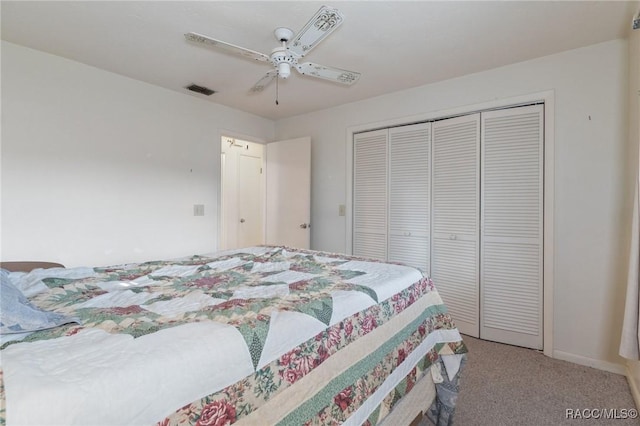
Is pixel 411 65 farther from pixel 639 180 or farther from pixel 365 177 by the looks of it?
pixel 639 180

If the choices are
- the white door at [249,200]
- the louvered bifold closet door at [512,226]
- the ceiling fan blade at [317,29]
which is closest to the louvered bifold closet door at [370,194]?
the louvered bifold closet door at [512,226]

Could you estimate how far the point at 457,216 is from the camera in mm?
2986

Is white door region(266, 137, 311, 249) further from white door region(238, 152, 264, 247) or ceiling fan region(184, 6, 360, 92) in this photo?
ceiling fan region(184, 6, 360, 92)

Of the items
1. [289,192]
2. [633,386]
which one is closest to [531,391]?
[633,386]

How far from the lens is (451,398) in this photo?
162 cm

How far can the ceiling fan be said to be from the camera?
1.56 metres

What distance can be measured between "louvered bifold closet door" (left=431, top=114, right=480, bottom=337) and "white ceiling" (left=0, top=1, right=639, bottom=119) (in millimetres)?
584

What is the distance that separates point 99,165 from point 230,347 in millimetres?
2722

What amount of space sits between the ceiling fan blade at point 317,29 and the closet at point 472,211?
1.75 meters

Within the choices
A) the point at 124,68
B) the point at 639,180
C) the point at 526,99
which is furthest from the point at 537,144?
the point at 124,68

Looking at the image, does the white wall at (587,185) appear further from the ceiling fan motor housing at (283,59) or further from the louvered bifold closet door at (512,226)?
the ceiling fan motor housing at (283,59)

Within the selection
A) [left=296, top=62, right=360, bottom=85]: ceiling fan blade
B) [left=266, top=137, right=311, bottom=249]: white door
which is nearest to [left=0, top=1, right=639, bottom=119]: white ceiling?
[left=296, top=62, right=360, bottom=85]: ceiling fan blade

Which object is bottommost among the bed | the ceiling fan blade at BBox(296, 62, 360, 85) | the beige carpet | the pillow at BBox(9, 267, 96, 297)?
the beige carpet

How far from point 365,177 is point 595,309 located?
2255 mm
